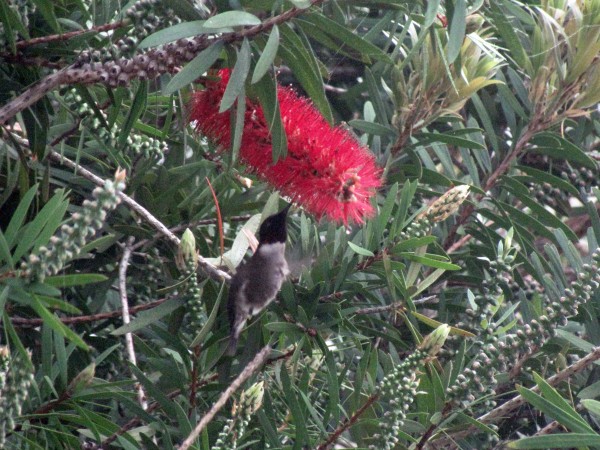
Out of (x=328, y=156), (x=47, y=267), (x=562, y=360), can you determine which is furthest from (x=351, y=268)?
(x=47, y=267)

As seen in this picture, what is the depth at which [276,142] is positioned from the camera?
151 centimetres

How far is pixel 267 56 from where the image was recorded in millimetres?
1308

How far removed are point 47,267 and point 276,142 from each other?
58 cm

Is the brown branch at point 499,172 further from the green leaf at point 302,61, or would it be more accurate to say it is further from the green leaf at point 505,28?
the green leaf at point 302,61

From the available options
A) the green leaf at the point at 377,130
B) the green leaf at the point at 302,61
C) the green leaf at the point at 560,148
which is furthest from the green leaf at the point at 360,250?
the green leaf at the point at 560,148

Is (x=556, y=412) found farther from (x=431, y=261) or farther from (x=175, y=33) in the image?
(x=175, y=33)

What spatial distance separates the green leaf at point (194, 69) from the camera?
1333 mm

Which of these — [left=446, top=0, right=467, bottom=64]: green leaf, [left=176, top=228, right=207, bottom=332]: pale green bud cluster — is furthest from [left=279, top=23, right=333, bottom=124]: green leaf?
[left=176, top=228, right=207, bottom=332]: pale green bud cluster

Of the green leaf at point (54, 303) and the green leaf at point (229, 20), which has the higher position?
the green leaf at point (229, 20)

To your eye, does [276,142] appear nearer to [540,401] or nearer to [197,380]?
[197,380]

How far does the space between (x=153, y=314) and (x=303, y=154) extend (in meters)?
0.42

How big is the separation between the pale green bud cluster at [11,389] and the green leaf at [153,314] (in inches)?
11.6

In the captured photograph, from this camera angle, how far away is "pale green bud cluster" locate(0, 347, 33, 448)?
122 cm

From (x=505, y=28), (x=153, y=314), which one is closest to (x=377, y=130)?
(x=505, y=28)
